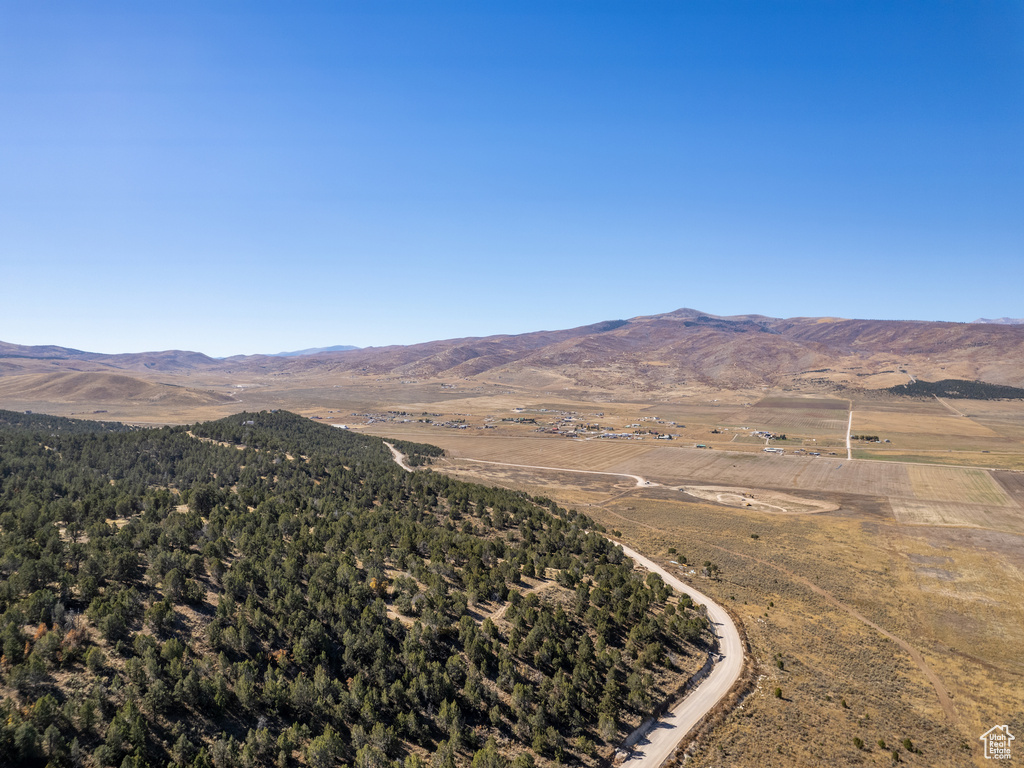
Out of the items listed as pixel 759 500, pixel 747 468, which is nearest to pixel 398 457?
pixel 759 500

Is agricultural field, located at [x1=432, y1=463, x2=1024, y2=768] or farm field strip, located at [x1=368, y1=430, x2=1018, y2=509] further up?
farm field strip, located at [x1=368, y1=430, x2=1018, y2=509]

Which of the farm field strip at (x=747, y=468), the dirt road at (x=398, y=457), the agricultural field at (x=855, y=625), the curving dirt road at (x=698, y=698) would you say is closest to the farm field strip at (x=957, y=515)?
the agricultural field at (x=855, y=625)

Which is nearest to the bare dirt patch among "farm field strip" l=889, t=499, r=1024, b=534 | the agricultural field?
the agricultural field

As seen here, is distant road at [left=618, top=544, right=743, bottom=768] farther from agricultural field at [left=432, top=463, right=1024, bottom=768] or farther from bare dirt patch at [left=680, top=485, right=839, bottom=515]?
bare dirt patch at [left=680, top=485, right=839, bottom=515]

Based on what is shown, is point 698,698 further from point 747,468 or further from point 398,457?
point 398,457

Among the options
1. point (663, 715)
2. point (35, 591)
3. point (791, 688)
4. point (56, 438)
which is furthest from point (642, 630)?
point (56, 438)

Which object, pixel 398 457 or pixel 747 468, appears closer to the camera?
pixel 747 468

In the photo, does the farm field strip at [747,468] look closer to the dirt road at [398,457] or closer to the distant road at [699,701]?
the dirt road at [398,457]

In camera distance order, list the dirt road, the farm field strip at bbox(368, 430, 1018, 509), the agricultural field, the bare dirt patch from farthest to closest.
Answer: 1. the dirt road
2. the farm field strip at bbox(368, 430, 1018, 509)
3. the bare dirt patch
4. the agricultural field

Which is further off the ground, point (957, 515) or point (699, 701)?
point (957, 515)
